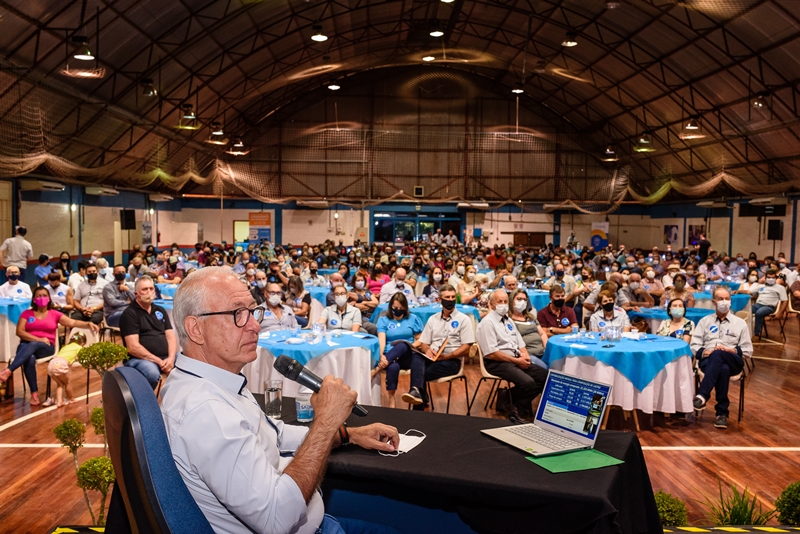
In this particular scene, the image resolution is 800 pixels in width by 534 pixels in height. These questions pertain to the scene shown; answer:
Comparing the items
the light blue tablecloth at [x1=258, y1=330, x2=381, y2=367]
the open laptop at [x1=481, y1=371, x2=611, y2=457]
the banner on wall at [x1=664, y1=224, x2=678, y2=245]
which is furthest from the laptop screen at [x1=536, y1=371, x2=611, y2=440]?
the banner on wall at [x1=664, y1=224, x2=678, y2=245]

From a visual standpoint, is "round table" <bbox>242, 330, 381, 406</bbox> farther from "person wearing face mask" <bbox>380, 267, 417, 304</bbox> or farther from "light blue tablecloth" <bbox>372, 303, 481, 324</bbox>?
"person wearing face mask" <bbox>380, 267, 417, 304</bbox>

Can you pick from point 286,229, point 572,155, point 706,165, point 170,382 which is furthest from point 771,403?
point 286,229

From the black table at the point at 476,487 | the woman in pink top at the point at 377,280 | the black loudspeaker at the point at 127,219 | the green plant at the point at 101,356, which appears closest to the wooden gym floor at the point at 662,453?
the green plant at the point at 101,356

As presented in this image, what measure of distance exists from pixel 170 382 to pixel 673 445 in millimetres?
5540

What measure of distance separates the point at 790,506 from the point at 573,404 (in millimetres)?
1573

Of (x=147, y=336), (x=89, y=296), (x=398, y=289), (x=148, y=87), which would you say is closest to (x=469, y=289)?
(x=398, y=289)

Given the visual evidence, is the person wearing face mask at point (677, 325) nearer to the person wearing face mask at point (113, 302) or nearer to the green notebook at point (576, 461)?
the green notebook at point (576, 461)

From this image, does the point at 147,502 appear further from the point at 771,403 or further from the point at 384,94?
the point at 384,94

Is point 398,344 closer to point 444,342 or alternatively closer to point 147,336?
point 444,342

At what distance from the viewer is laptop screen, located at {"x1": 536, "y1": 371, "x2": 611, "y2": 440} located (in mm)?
2742

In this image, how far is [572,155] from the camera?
31.1 meters

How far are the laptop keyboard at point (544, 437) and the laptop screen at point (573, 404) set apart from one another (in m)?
0.06

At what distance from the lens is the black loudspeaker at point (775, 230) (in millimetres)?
21625

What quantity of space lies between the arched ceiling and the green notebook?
12.7 m
